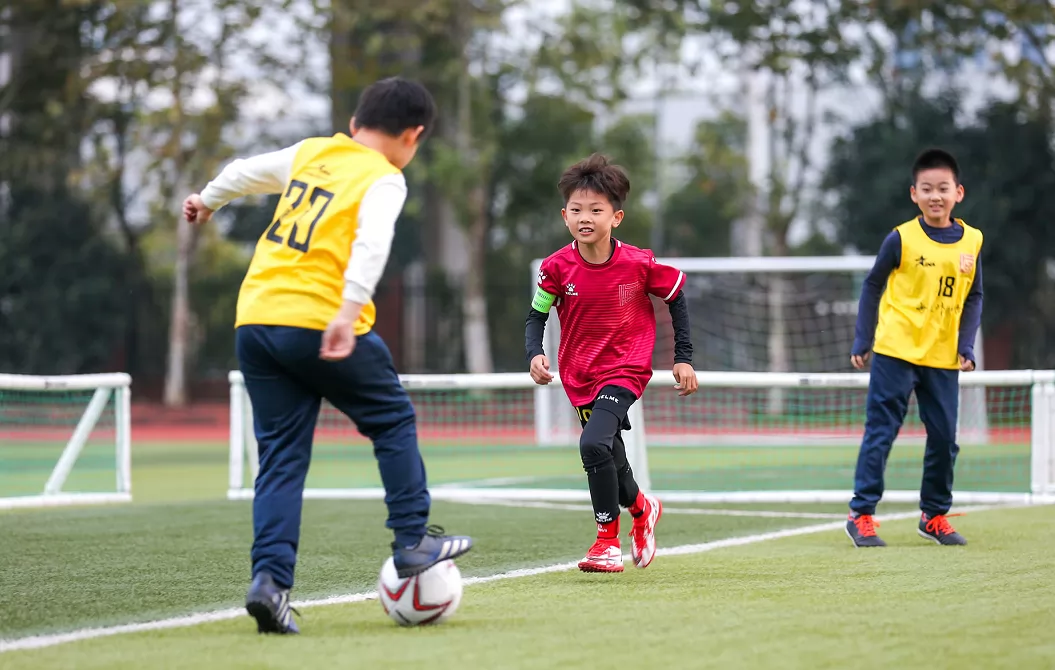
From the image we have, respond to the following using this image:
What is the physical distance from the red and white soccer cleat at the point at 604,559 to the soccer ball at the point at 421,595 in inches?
63.9

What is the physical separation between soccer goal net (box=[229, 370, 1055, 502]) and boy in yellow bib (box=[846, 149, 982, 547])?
2184 mm

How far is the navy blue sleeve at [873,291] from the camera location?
26.0 ft

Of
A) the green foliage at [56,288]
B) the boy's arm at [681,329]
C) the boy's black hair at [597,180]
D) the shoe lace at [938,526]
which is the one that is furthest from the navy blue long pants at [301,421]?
the green foliage at [56,288]

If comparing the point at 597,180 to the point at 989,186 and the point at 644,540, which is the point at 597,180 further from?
the point at 989,186

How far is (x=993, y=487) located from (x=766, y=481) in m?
1.85

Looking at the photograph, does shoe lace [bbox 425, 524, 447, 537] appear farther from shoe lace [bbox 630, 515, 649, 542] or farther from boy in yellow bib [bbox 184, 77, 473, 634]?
shoe lace [bbox 630, 515, 649, 542]

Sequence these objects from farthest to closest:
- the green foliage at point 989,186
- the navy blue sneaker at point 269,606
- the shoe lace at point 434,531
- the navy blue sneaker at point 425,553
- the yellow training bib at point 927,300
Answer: the green foliage at point 989,186 → the yellow training bib at point 927,300 → the shoe lace at point 434,531 → the navy blue sneaker at point 425,553 → the navy blue sneaker at point 269,606

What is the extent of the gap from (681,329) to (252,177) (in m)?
2.48

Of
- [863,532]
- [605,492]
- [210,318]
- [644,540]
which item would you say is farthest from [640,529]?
[210,318]

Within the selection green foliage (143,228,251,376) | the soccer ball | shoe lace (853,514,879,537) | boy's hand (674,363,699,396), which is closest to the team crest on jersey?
boy's hand (674,363,699,396)

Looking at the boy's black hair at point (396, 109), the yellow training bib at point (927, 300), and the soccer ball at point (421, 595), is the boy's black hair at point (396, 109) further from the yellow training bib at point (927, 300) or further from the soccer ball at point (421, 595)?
the yellow training bib at point (927, 300)

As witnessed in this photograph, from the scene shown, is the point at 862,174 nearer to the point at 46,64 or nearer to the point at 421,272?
the point at 421,272

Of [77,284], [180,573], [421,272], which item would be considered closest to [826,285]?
[421,272]

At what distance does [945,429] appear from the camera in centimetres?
800
